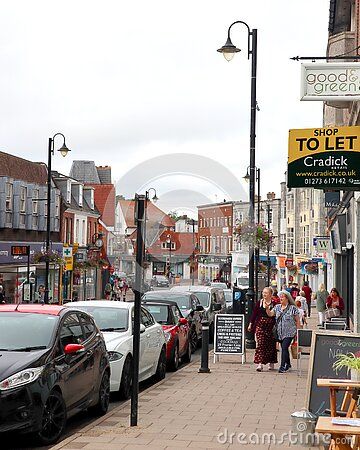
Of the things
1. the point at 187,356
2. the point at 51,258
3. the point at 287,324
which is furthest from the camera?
the point at 51,258

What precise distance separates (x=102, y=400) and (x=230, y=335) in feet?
23.3

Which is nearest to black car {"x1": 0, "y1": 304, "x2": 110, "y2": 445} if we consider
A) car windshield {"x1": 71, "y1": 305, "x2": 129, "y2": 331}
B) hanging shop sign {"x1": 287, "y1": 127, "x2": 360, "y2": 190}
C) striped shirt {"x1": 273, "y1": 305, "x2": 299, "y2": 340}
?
car windshield {"x1": 71, "y1": 305, "x2": 129, "y2": 331}

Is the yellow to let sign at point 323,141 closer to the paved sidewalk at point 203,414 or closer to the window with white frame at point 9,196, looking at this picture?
the paved sidewalk at point 203,414

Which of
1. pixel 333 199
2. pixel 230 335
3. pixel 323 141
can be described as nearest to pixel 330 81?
pixel 323 141

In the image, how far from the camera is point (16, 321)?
10.3m

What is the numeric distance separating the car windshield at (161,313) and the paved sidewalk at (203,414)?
2.13m

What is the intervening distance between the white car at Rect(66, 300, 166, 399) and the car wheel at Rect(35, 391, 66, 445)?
3098mm

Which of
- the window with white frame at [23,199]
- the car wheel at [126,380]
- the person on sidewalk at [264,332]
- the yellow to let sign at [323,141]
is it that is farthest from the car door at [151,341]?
the window with white frame at [23,199]

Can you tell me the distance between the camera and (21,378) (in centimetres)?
870

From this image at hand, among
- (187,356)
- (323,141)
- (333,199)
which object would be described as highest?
(333,199)

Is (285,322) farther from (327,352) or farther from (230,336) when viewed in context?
(327,352)

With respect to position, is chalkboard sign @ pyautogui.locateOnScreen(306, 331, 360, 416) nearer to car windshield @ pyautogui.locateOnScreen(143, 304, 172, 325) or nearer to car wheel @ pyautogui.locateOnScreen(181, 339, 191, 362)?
car windshield @ pyautogui.locateOnScreen(143, 304, 172, 325)

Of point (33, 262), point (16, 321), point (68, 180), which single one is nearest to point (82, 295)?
point (68, 180)

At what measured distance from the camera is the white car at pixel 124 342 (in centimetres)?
1259
